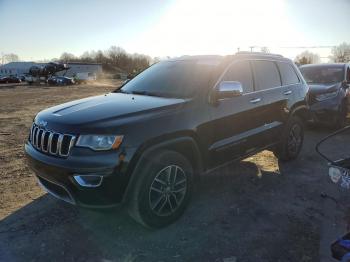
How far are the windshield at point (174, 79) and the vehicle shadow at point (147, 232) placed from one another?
145cm

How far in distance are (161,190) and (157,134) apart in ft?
2.02

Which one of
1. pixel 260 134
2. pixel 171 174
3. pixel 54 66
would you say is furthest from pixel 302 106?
pixel 54 66

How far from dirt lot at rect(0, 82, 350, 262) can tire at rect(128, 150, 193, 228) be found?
17 cm

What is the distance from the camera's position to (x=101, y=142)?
3.25 m

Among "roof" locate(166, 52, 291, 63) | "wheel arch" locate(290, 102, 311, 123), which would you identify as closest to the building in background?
"wheel arch" locate(290, 102, 311, 123)

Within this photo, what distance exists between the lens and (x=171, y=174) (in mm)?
3748

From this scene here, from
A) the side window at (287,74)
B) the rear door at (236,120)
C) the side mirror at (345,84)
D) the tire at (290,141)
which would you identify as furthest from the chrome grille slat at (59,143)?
the side mirror at (345,84)

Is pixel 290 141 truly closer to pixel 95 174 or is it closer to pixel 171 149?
pixel 171 149

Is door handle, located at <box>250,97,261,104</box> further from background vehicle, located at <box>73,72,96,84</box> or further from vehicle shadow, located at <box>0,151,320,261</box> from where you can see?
background vehicle, located at <box>73,72,96,84</box>

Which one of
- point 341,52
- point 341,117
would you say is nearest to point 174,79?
point 341,117

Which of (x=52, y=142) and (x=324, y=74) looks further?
(x=324, y=74)

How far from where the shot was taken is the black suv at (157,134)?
3258 millimetres

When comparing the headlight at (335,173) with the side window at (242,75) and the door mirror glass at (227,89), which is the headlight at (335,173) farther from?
the side window at (242,75)

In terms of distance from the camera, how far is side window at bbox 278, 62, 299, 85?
5.84 meters
